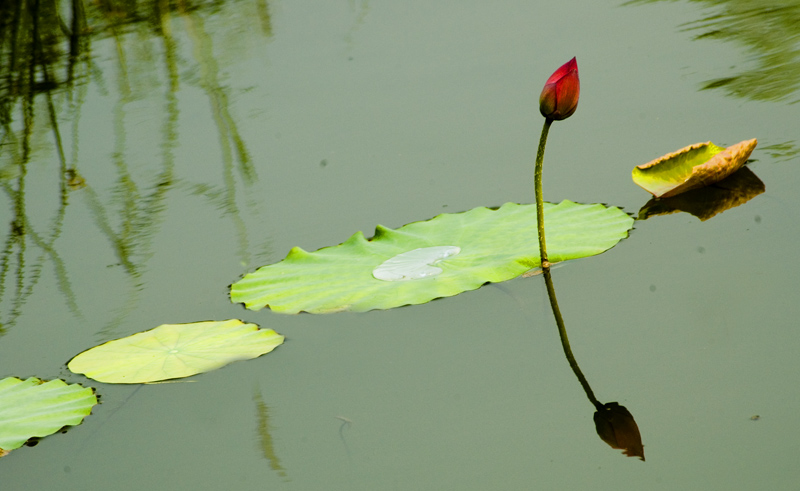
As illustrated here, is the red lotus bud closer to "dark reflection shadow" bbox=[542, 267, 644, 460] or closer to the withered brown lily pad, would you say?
the withered brown lily pad

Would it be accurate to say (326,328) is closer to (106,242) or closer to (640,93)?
(106,242)

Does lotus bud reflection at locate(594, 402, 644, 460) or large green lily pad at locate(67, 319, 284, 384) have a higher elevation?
lotus bud reflection at locate(594, 402, 644, 460)

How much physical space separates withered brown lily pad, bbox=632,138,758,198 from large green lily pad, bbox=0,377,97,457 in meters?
0.99

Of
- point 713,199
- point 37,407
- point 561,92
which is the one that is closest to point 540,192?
point 561,92

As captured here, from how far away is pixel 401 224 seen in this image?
1548mm

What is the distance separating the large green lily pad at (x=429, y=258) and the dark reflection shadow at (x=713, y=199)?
72 mm

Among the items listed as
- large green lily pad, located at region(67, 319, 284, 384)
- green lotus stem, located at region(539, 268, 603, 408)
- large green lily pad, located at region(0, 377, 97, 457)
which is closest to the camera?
green lotus stem, located at region(539, 268, 603, 408)

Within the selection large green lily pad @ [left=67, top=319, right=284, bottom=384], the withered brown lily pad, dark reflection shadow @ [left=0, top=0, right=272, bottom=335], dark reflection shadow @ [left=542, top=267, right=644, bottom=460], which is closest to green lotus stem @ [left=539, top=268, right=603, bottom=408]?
dark reflection shadow @ [left=542, top=267, right=644, bottom=460]

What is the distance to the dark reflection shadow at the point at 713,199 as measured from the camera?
1.35 metres

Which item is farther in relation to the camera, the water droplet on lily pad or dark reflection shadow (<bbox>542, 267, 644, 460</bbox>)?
the water droplet on lily pad

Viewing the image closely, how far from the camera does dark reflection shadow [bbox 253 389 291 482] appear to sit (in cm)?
93

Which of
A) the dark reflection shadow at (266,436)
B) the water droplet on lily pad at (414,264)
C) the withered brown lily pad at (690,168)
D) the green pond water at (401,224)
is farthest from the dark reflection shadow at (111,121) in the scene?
the withered brown lily pad at (690,168)

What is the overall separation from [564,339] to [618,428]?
20cm

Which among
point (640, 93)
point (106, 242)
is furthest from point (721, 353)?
point (106, 242)
